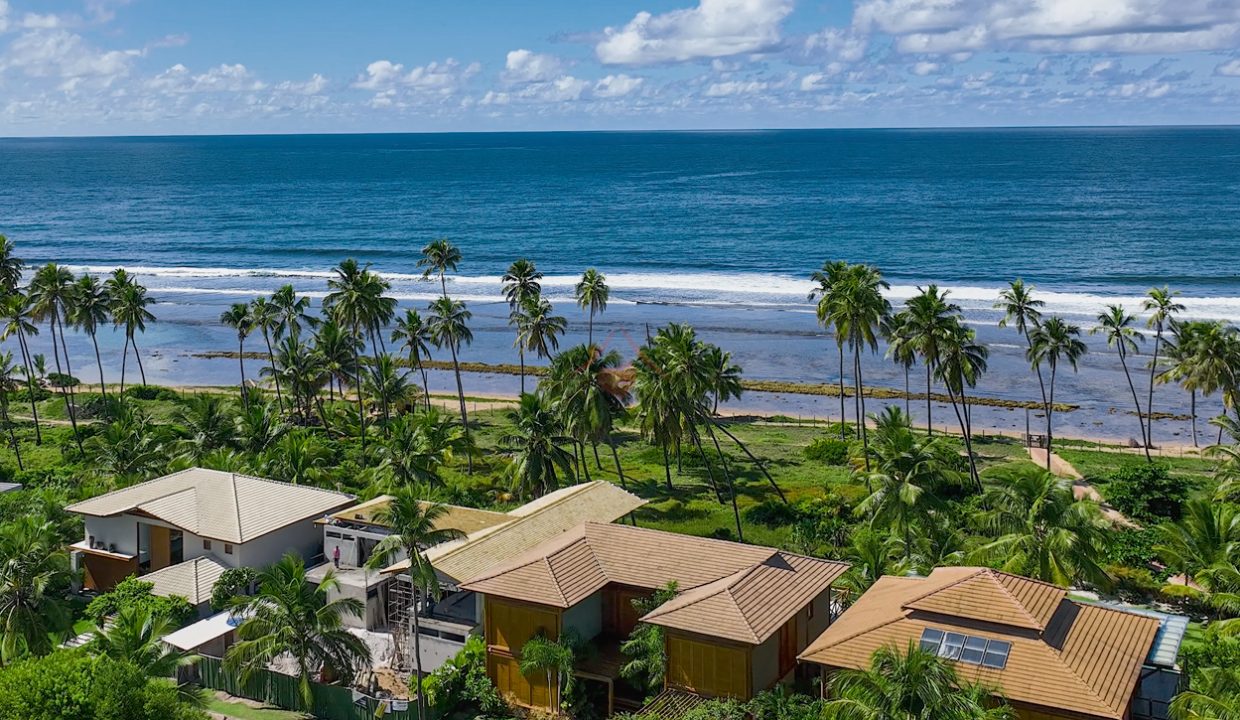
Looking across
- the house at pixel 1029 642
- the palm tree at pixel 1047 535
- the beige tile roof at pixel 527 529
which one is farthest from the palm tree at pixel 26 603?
the palm tree at pixel 1047 535

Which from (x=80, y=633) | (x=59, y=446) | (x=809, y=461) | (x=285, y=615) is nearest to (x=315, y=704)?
(x=285, y=615)

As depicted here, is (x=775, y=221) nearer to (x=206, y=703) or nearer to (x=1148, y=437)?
(x=1148, y=437)

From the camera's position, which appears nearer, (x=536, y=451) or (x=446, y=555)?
(x=446, y=555)

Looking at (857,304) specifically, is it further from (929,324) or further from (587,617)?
(587,617)

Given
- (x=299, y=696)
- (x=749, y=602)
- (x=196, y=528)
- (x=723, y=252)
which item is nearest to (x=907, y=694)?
(x=749, y=602)

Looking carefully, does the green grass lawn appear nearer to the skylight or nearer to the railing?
the railing

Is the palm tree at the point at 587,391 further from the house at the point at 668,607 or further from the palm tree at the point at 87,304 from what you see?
the palm tree at the point at 87,304

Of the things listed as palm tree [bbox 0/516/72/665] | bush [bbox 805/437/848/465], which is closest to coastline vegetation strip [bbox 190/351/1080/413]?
Answer: bush [bbox 805/437/848/465]
